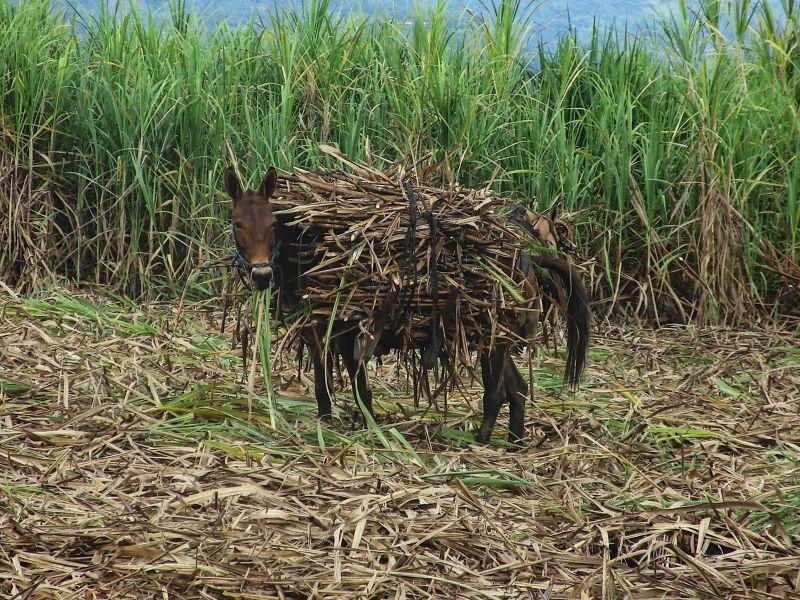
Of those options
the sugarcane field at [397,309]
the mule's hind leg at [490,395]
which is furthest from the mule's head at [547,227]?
the mule's hind leg at [490,395]

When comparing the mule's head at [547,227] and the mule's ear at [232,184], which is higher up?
the mule's ear at [232,184]

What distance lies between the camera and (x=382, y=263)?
15.3 feet

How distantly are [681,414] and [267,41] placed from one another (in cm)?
448

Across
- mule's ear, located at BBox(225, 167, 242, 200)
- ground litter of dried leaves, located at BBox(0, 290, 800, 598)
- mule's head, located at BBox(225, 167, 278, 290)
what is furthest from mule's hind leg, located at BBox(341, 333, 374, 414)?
mule's ear, located at BBox(225, 167, 242, 200)

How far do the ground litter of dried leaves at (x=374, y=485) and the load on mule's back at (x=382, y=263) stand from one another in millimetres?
444

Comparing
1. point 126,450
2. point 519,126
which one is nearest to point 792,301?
point 519,126

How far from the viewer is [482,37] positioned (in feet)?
27.5

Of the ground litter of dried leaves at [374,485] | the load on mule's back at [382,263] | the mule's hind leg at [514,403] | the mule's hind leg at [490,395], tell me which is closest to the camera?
the ground litter of dried leaves at [374,485]

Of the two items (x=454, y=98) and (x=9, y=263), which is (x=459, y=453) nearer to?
(x=454, y=98)

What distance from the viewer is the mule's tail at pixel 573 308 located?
5.22 metres

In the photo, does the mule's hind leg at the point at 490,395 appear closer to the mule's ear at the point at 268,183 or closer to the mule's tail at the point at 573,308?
the mule's tail at the point at 573,308

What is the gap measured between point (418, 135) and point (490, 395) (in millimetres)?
2914

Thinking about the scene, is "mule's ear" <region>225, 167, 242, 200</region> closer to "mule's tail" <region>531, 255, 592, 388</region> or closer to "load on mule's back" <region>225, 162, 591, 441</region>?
"load on mule's back" <region>225, 162, 591, 441</region>

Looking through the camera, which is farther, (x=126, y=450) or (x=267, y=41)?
(x=267, y=41)
